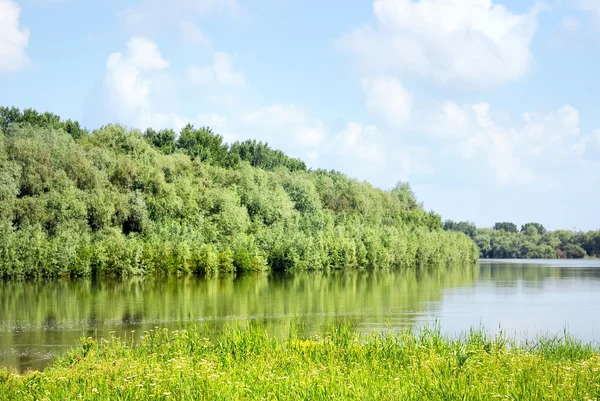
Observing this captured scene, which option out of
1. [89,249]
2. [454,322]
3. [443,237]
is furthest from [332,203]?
[454,322]

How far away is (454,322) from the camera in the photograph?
1043 inches

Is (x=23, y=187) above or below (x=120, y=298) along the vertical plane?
above

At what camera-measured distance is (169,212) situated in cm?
6981

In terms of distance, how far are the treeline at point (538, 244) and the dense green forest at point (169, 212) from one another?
208ft

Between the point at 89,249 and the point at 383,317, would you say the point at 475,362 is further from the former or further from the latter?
the point at 89,249

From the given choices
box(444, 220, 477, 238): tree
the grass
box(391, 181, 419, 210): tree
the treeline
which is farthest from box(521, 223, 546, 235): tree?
the grass

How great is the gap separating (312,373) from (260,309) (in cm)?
2049

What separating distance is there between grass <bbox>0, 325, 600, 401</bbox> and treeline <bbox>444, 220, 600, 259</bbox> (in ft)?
513

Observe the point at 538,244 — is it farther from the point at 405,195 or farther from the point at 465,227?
the point at 405,195

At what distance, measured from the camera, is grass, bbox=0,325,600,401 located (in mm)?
9762

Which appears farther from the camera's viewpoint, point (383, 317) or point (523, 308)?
point (523, 308)

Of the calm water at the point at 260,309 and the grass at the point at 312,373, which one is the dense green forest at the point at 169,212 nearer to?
the calm water at the point at 260,309

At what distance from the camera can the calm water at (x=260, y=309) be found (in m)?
23.8

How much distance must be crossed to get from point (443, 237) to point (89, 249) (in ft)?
222
